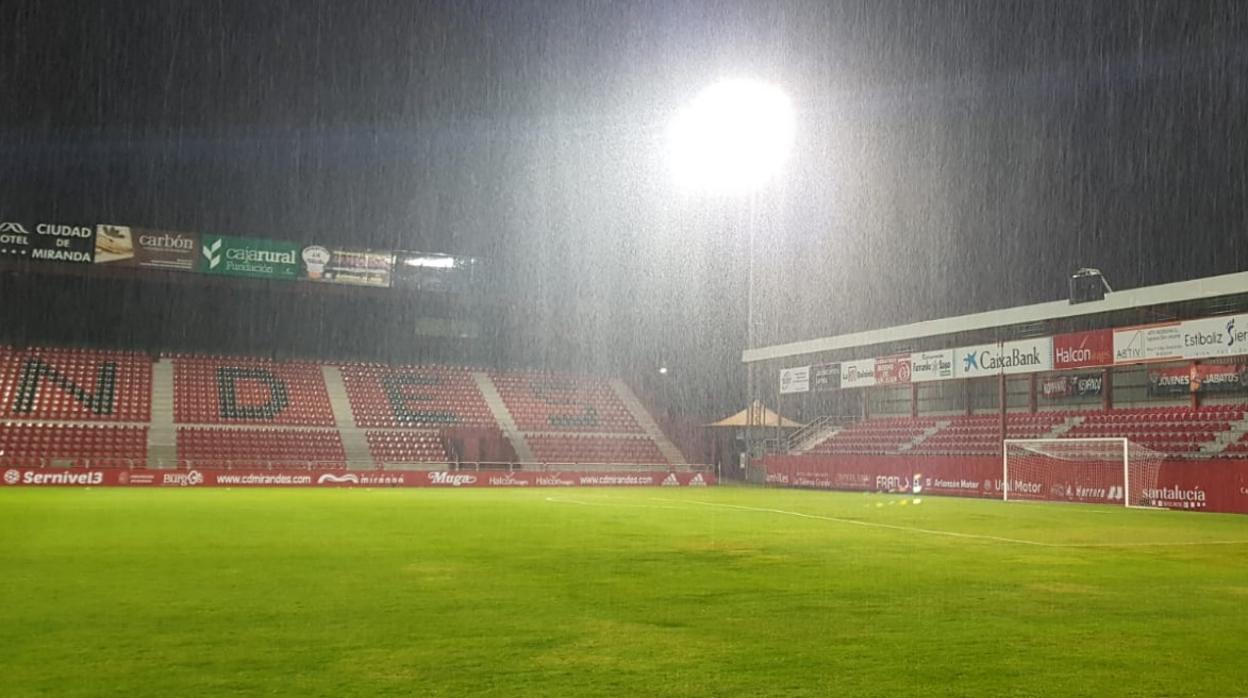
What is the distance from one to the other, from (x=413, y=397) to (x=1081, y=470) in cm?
3263

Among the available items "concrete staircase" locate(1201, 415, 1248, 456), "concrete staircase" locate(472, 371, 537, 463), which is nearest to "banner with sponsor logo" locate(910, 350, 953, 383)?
"concrete staircase" locate(1201, 415, 1248, 456)

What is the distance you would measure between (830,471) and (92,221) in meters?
34.9

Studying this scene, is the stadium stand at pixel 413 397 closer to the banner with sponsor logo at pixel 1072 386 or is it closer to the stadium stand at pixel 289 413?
the stadium stand at pixel 289 413

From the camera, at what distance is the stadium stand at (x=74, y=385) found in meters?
42.5

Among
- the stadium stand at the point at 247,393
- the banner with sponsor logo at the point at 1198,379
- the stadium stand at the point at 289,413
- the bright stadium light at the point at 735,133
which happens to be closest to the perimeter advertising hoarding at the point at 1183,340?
the banner with sponsor logo at the point at 1198,379

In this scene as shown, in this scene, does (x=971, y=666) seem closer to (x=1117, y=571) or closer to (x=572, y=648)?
(x=572, y=648)

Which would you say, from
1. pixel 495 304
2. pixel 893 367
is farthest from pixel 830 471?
pixel 495 304

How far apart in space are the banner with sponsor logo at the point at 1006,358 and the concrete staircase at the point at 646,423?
17.2 metres

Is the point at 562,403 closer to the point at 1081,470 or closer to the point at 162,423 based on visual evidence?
the point at 162,423

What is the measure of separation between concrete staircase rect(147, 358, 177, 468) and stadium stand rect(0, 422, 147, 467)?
422mm

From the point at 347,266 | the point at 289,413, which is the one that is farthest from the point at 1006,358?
the point at 289,413

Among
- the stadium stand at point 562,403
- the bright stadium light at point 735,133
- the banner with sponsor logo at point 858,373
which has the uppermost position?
the bright stadium light at point 735,133

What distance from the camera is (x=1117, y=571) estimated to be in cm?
1093

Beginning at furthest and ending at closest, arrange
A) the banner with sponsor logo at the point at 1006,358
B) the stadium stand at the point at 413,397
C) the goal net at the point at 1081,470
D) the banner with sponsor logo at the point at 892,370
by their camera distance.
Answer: the stadium stand at the point at 413,397, the banner with sponsor logo at the point at 892,370, the banner with sponsor logo at the point at 1006,358, the goal net at the point at 1081,470
